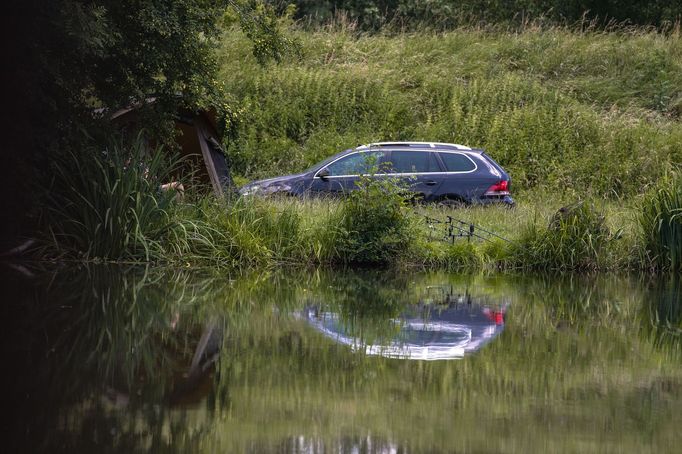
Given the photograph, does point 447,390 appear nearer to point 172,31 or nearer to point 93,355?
point 93,355

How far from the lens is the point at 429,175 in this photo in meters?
23.8

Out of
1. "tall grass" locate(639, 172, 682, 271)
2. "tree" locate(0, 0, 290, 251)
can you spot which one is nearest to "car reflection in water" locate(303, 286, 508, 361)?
"tall grass" locate(639, 172, 682, 271)

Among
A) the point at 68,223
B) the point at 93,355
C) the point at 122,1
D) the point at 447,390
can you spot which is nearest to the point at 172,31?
the point at 122,1

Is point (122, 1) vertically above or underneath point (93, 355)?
above

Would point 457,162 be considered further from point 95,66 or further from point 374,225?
point 95,66

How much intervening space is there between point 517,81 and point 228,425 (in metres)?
26.5

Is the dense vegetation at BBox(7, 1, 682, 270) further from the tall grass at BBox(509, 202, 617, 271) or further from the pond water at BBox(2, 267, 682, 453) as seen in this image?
the pond water at BBox(2, 267, 682, 453)

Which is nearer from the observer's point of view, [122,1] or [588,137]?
[122,1]

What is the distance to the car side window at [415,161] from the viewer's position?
23922 mm

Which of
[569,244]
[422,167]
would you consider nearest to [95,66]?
[569,244]

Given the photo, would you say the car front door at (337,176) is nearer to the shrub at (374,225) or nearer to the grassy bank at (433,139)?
the grassy bank at (433,139)

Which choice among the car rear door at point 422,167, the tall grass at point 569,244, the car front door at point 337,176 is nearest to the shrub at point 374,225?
the tall grass at point 569,244

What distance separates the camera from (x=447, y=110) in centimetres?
3189

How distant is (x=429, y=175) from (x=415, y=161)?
16.7 inches
